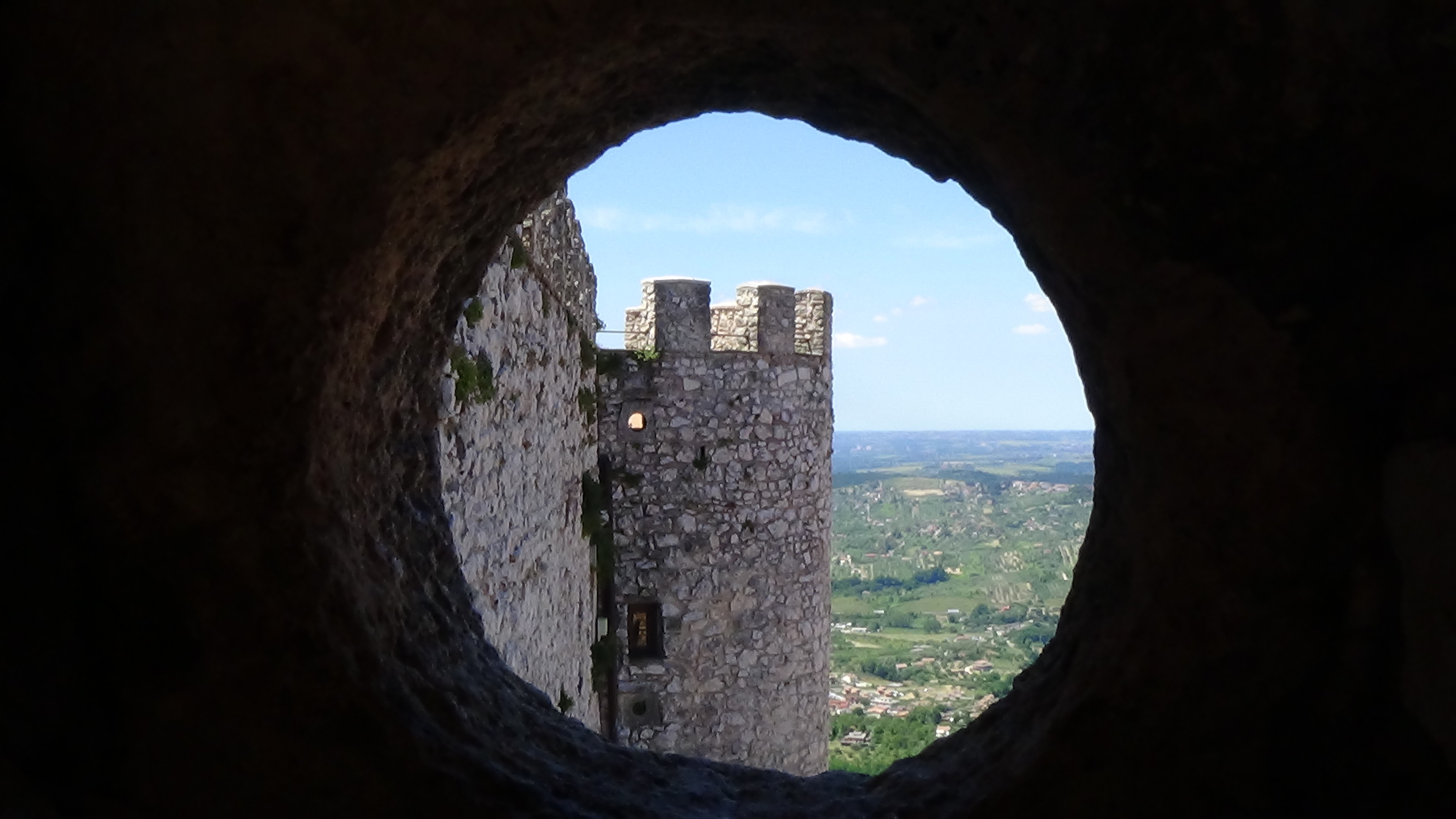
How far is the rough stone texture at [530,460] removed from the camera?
303 centimetres

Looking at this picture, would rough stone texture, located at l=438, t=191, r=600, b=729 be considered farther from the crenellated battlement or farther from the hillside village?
the hillside village

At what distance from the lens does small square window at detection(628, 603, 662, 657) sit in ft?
28.8

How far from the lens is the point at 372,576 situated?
172 cm

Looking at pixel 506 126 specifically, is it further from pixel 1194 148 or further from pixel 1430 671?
pixel 1430 671

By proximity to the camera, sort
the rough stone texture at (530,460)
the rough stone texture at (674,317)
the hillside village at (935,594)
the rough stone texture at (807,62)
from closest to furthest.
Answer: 1. the rough stone texture at (807,62)
2. the rough stone texture at (530,460)
3. the rough stone texture at (674,317)
4. the hillside village at (935,594)

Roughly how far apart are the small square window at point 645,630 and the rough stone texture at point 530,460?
240 centimetres

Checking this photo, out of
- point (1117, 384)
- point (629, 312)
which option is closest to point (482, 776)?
point (1117, 384)

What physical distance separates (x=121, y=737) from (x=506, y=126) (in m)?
1.16

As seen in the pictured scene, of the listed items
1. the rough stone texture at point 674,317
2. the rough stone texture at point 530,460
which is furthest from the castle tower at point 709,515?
the rough stone texture at point 530,460

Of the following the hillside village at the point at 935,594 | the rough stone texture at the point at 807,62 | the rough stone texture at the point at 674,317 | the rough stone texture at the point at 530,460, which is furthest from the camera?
the hillside village at the point at 935,594

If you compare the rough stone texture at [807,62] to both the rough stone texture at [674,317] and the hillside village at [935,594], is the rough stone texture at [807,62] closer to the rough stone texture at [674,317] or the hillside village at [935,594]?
the rough stone texture at [674,317]

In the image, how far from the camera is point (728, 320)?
9141 mm

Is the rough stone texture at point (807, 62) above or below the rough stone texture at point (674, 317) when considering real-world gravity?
below

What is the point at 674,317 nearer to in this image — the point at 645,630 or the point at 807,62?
the point at 645,630
